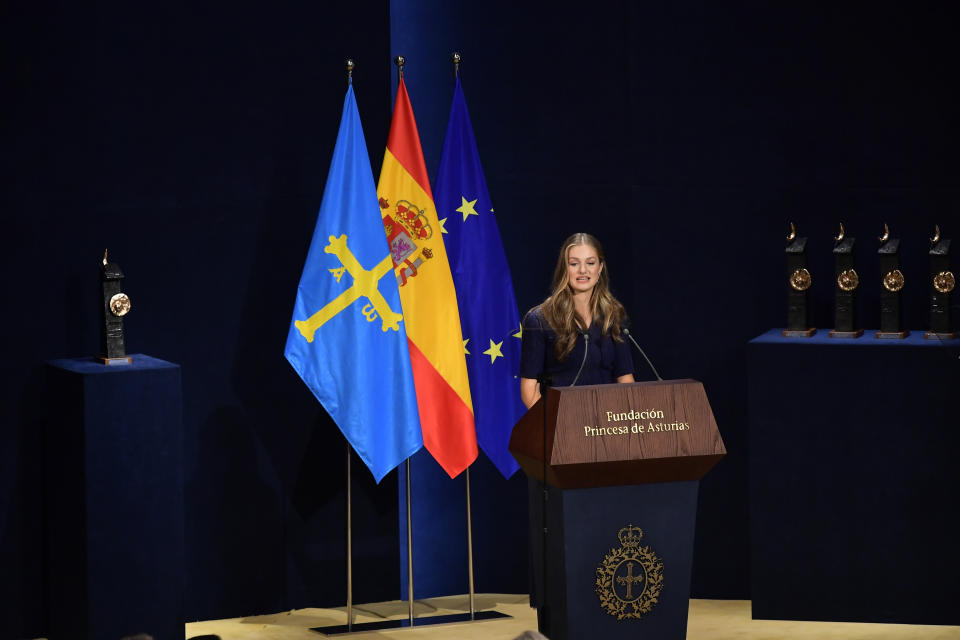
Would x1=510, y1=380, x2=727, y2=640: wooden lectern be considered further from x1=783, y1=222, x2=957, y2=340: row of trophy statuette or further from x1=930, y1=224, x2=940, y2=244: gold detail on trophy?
x1=930, y1=224, x2=940, y2=244: gold detail on trophy

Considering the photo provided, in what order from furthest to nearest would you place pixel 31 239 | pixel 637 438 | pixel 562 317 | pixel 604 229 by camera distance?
pixel 604 229 → pixel 31 239 → pixel 562 317 → pixel 637 438

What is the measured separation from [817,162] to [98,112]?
3085 mm

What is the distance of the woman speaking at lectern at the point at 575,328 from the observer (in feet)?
15.1

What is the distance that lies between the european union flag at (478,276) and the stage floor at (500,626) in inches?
26.8

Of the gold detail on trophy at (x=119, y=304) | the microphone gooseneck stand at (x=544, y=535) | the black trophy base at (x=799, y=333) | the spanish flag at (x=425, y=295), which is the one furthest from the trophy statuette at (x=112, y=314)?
the black trophy base at (x=799, y=333)

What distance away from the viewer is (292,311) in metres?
5.47

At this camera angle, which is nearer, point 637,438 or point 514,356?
point 637,438

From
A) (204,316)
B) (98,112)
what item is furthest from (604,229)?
(98,112)

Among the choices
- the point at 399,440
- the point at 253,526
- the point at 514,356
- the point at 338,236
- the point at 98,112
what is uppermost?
the point at 98,112

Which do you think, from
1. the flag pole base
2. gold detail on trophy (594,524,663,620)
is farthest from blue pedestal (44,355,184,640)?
gold detail on trophy (594,524,663,620)

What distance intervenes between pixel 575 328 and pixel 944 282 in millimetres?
1598

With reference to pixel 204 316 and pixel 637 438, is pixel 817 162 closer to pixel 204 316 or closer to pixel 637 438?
pixel 637 438

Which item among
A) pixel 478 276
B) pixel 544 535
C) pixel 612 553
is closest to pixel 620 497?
pixel 612 553

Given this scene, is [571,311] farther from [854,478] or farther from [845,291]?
[854,478]
